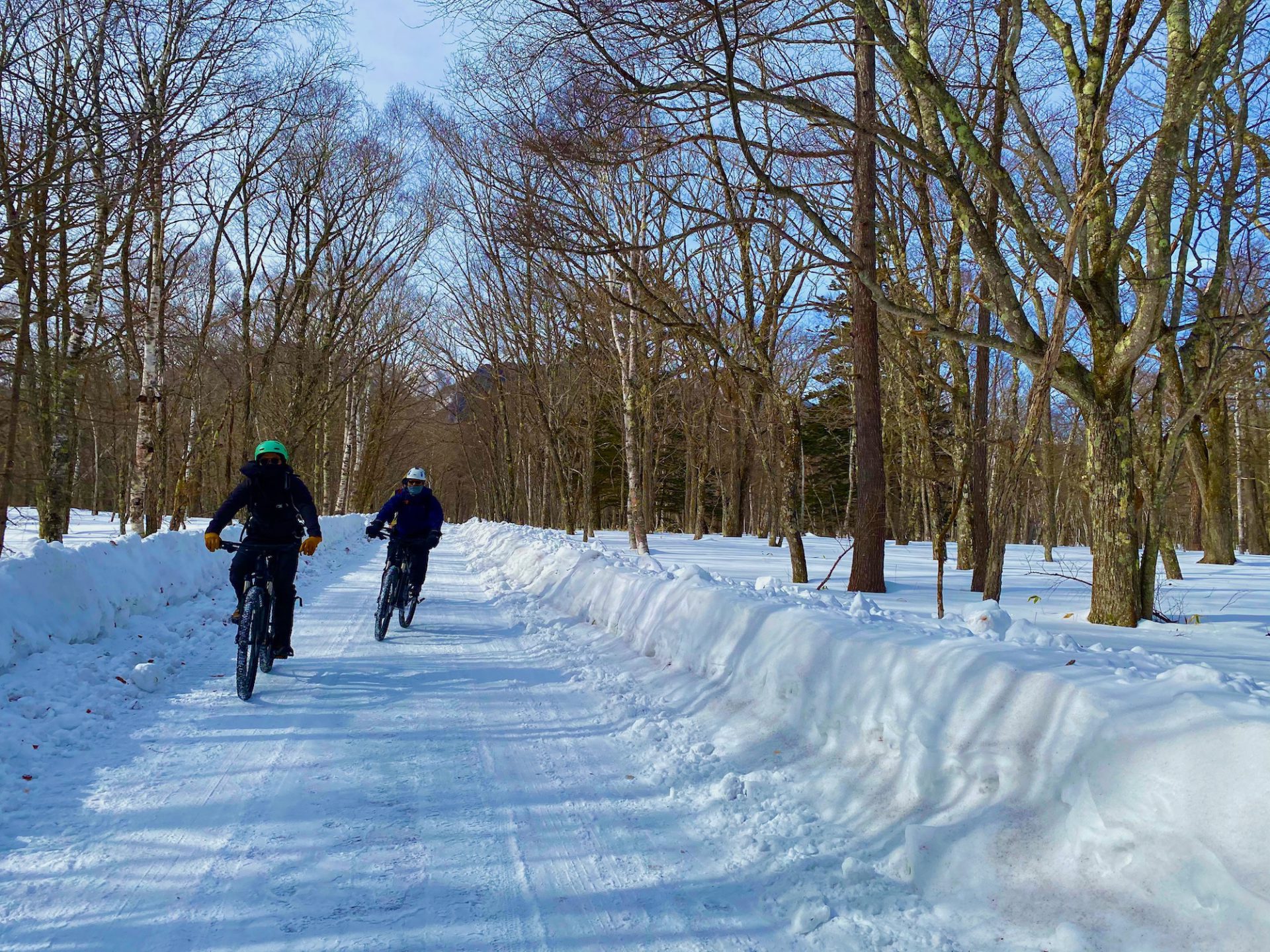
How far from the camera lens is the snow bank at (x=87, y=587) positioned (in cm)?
642

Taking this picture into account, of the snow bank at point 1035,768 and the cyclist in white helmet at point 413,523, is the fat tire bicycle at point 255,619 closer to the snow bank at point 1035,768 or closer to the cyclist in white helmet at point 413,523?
the cyclist in white helmet at point 413,523

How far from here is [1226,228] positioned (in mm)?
10414

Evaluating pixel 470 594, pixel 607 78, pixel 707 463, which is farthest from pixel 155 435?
pixel 707 463

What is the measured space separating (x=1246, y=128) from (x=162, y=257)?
16.6m

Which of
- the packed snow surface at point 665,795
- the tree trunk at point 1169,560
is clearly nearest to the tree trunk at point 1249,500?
the tree trunk at point 1169,560

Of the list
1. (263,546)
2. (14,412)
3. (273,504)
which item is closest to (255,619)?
(263,546)

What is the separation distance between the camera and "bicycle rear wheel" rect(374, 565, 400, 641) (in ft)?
29.0

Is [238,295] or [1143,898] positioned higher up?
[238,295]

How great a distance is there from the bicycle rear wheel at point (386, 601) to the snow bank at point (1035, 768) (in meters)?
4.38

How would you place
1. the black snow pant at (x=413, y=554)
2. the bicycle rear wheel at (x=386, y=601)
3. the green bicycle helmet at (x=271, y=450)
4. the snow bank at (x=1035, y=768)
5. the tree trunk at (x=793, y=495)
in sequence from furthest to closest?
the tree trunk at (x=793, y=495)
the black snow pant at (x=413, y=554)
the bicycle rear wheel at (x=386, y=601)
the green bicycle helmet at (x=271, y=450)
the snow bank at (x=1035, y=768)

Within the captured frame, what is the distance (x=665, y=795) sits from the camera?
4.46 m

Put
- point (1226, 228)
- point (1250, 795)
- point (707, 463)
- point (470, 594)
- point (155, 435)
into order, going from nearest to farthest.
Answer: point (1250, 795)
point (1226, 228)
point (470, 594)
point (155, 435)
point (707, 463)

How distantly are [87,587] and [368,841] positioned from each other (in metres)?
5.85

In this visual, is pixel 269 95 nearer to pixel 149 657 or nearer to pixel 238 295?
pixel 149 657
